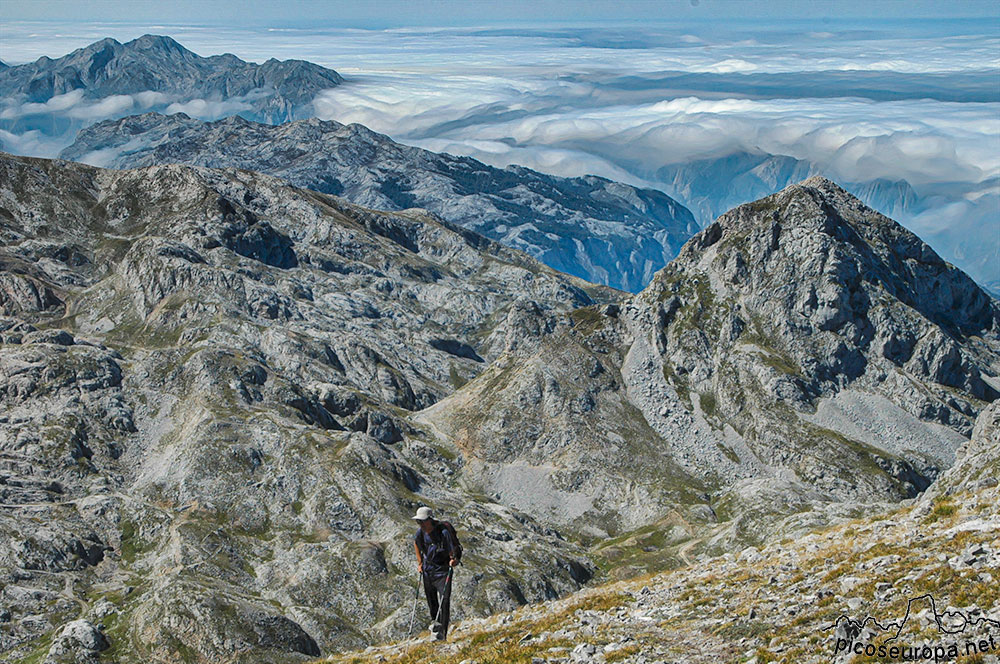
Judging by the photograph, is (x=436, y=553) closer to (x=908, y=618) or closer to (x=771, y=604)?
(x=771, y=604)

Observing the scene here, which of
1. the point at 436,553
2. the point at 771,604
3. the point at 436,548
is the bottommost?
the point at 436,553

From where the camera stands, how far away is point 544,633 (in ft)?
132

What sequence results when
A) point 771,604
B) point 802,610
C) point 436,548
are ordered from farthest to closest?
point 436,548 → point 771,604 → point 802,610

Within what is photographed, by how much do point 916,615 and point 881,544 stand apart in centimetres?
1407

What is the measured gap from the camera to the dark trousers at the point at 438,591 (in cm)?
4000

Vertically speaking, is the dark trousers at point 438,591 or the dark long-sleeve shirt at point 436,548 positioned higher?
the dark long-sleeve shirt at point 436,548

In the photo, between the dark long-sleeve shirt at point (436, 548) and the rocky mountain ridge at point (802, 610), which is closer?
the rocky mountain ridge at point (802, 610)

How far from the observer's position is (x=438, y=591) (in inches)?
1608

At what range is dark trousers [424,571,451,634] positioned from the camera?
40000mm

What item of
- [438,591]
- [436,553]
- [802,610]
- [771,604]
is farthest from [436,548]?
[802,610]

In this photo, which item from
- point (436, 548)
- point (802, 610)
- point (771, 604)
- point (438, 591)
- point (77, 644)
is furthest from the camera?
point (77, 644)

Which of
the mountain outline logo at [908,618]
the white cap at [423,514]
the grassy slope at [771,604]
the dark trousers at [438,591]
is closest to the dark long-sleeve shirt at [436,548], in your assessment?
the dark trousers at [438,591]

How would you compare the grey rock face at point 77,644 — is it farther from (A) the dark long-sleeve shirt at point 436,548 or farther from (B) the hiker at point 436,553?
(A) the dark long-sleeve shirt at point 436,548

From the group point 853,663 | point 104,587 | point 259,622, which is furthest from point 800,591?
point 104,587
